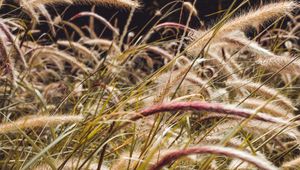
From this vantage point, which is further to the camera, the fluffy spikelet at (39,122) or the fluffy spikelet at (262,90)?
the fluffy spikelet at (262,90)

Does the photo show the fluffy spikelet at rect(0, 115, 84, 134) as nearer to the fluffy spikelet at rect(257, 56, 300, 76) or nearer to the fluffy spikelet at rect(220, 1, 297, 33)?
the fluffy spikelet at rect(220, 1, 297, 33)

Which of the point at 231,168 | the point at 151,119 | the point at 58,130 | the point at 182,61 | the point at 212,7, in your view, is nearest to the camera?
Result: the point at 231,168

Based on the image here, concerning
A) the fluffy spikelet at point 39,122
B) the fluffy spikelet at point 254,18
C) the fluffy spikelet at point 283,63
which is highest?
the fluffy spikelet at point 254,18

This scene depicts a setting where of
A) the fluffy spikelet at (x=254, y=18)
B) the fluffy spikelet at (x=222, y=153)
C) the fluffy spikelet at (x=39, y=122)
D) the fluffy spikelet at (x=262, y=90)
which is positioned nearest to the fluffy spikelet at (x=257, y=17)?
the fluffy spikelet at (x=254, y=18)

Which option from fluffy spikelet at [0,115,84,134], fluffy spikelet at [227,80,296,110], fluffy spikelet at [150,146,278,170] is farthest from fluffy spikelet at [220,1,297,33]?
fluffy spikelet at [150,146,278,170]

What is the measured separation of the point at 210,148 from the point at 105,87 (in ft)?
4.30

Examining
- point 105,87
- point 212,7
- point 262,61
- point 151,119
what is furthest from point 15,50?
point 212,7

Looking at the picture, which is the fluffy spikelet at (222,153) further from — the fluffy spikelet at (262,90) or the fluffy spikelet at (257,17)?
the fluffy spikelet at (262,90)

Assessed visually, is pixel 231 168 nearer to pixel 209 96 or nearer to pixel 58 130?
pixel 209 96

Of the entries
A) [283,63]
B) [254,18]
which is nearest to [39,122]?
[254,18]

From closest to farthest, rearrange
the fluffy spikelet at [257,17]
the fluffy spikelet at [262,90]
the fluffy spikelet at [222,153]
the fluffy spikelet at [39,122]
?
the fluffy spikelet at [222,153] → the fluffy spikelet at [39,122] → the fluffy spikelet at [257,17] → the fluffy spikelet at [262,90]

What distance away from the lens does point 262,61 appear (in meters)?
2.21

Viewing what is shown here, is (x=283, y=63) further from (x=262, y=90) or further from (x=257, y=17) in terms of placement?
(x=257, y=17)

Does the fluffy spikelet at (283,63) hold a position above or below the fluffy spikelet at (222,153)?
below
